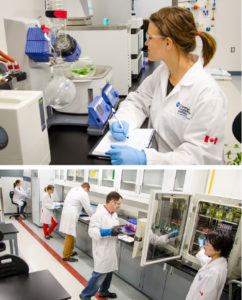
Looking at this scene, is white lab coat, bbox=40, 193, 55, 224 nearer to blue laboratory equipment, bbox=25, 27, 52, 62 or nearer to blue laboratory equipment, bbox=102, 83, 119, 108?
blue laboratory equipment, bbox=102, 83, 119, 108

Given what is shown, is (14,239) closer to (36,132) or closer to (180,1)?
(36,132)

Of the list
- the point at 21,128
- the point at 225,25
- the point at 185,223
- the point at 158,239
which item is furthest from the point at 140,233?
the point at 225,25

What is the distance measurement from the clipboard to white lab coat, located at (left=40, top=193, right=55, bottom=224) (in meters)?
0.71

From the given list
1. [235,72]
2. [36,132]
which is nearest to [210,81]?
[36,132]

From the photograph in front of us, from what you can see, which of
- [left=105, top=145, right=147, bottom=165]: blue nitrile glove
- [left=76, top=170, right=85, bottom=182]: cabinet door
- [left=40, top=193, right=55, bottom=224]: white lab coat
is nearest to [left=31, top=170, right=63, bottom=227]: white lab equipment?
[left=40, top=193, right=55, bottom=224]: white lab coat

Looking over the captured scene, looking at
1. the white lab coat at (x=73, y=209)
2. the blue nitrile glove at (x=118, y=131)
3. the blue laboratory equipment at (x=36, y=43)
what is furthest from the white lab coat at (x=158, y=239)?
the blue laboratory equipment at (x=36, y=43)

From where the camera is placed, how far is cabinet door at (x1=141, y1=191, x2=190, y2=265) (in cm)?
198

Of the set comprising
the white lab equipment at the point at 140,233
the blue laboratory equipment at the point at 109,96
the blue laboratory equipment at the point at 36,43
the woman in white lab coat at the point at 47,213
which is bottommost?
the white lab equipment at the point at 140,233

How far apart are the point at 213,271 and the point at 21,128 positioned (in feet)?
4.95

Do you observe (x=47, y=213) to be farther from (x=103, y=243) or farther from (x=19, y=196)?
(x=103, y=243)

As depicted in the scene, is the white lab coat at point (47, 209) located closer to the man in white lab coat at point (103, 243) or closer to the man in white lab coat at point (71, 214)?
the man in white lab coat at point (71, 214)

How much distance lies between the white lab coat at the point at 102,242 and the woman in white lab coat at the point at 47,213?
314mm

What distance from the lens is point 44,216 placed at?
1.88 meters

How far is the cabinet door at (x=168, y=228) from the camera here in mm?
1979
